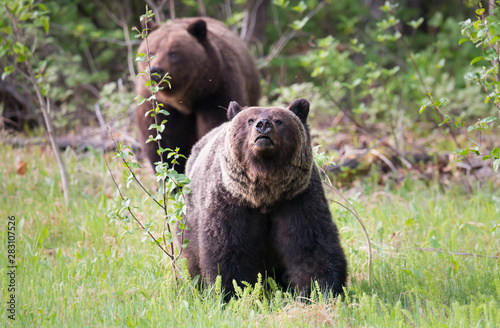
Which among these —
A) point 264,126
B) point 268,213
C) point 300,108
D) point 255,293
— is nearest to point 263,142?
point 264,126

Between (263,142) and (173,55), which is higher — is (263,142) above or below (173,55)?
below

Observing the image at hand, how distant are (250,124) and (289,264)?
3.50 feet

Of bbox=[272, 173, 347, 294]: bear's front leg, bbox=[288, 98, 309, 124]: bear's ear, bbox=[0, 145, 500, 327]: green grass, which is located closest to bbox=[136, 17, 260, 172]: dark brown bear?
bbox=[0, 145, 500, 327]: green grass

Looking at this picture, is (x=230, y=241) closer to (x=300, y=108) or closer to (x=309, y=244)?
(x=309, y=244)

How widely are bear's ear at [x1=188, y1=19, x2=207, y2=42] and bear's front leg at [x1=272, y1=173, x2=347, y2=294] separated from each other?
11.5 feet

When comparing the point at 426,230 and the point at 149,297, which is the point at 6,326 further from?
the point at 426,230

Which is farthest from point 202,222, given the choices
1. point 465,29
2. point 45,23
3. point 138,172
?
point 138,172

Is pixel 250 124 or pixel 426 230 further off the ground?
pixel 250 124

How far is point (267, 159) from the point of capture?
4.18 m

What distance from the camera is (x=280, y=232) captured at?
438 centimetres

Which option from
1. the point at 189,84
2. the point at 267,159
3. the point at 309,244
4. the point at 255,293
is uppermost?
the point at 189,84

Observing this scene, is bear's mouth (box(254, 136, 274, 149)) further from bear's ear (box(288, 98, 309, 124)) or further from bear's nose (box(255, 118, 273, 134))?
bear's ear (box(288, 98, 309, 124))

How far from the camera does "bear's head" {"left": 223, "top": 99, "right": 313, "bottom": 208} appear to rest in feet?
13.7

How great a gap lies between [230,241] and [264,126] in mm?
896
